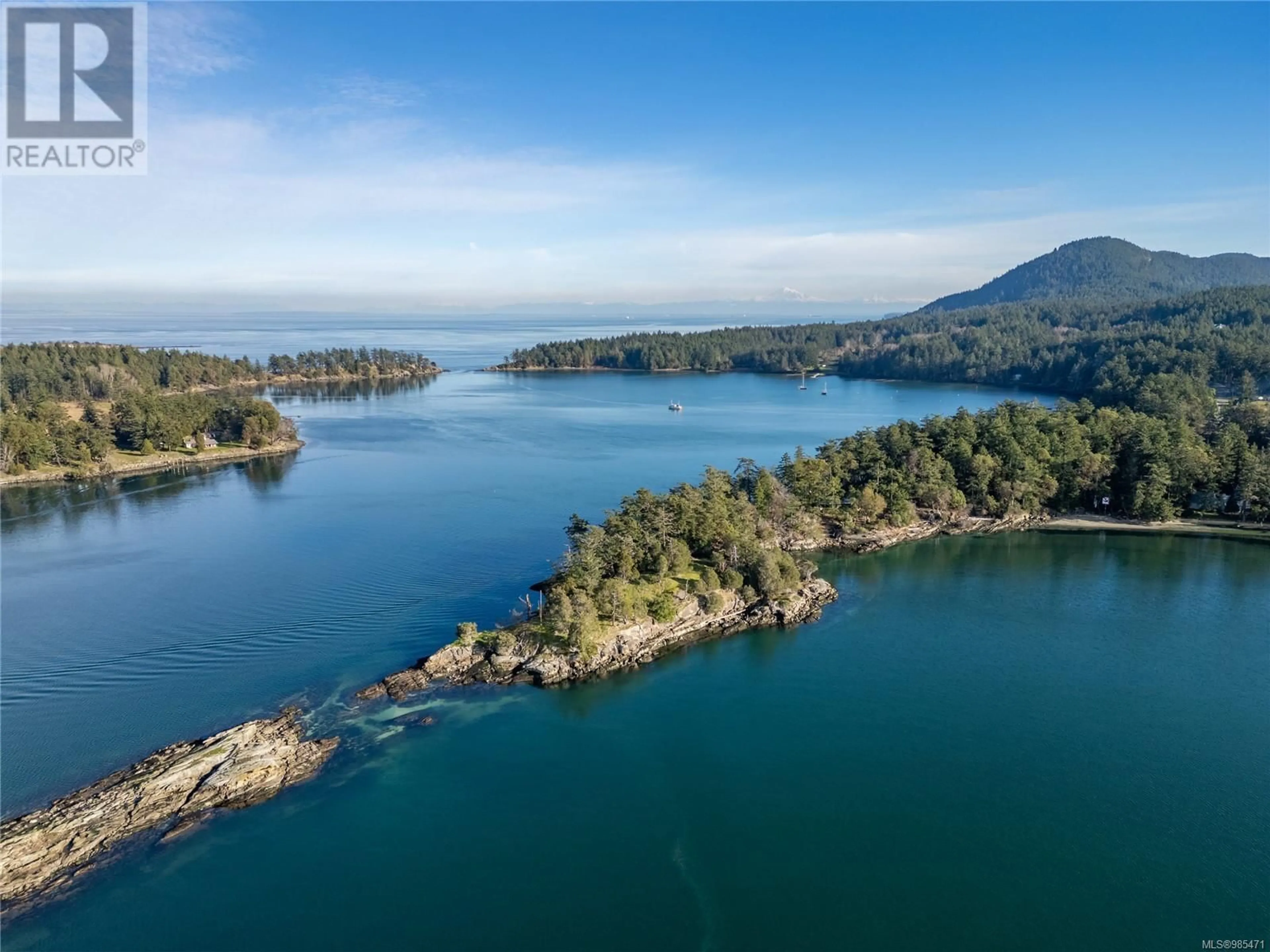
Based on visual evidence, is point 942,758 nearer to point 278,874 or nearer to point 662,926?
point 662,926

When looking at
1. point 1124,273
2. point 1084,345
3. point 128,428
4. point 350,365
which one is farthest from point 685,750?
point 1124,273

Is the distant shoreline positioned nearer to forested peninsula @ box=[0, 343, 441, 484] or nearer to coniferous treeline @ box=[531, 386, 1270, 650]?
forested peninsula @ box=[0, 343, 441, 484]

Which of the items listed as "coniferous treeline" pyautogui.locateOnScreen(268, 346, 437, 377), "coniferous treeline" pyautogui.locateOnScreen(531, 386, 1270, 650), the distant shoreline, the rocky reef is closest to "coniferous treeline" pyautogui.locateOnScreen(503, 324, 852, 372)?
"coniferous treeline" pyautogui.locateOnScreen(268, 346, 437, 377)

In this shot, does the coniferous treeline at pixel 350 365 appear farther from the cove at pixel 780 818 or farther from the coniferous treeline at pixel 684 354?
the cove at pixel 780 818

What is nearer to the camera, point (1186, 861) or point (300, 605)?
point (1186, 861)

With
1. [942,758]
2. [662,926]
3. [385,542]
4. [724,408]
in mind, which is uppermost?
[724,408]

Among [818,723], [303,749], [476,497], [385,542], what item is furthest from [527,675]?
[476,497]
